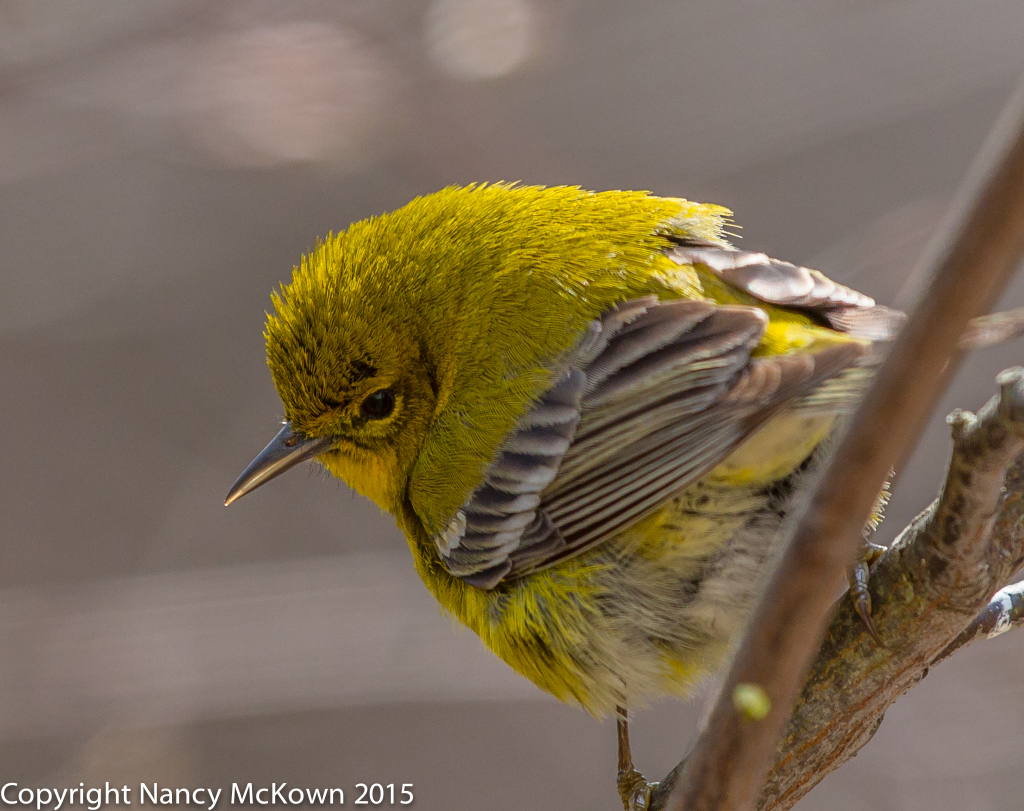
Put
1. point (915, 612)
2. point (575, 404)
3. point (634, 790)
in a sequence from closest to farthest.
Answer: point (915, 612), point (575, 404), point (634, 790)

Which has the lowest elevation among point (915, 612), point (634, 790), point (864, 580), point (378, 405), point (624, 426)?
point (634, 790)

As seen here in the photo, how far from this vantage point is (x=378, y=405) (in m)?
3.19

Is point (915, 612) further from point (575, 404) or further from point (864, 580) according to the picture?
point (575, 404)

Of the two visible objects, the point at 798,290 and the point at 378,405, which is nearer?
the point at 798,290

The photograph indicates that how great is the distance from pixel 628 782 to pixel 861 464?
2.20 metres

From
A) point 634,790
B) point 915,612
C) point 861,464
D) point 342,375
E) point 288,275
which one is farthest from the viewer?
point 288,275

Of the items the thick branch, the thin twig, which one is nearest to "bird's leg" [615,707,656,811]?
the thick branch

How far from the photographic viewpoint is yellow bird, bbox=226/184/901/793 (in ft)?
8.01

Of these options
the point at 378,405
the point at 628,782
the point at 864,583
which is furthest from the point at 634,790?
the point at 378,405

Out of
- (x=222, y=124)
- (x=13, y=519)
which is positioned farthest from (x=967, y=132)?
(x=13, y=519)

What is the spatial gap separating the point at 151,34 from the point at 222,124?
47 cm

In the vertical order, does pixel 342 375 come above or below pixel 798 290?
above

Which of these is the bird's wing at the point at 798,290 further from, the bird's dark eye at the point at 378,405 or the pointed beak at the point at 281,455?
the pointed beak at the point at 281,455

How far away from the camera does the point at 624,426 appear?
263cm
